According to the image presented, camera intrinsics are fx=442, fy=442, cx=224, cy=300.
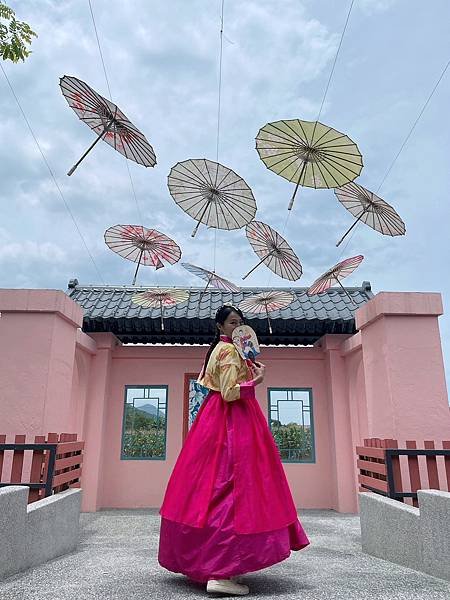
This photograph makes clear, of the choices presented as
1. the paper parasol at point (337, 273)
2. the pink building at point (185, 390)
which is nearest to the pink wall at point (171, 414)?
the pink building at point (185, 390)

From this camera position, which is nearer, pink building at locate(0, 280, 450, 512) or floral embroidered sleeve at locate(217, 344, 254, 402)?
floral embroidered sleeve at locate(217, 344, 254, 402)

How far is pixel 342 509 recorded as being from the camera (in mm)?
6598

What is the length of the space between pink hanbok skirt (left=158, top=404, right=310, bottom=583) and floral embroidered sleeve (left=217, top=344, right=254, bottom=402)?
0.95 ft

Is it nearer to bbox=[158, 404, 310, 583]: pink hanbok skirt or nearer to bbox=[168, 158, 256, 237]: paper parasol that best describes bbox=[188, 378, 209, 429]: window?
bbox=[168, 158, 256, 237]: paper parasol

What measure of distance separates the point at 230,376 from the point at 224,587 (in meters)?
1.06

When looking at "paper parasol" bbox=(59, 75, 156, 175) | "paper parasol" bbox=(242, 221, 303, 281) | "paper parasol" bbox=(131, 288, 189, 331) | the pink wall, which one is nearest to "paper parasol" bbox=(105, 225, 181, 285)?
"paper parasol" bbox=(131, 288, 189, 331)

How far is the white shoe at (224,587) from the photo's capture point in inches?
86.4

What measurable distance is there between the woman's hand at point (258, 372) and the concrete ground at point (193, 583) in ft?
3.64

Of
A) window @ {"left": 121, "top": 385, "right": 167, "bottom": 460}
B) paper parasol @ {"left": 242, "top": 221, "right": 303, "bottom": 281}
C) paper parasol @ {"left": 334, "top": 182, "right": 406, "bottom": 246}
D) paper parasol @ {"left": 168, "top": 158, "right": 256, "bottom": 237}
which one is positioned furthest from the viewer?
window @ {"left": 121, "top": 385, "right": 167, "bottom": 460}

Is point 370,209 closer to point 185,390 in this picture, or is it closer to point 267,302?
point 267,302

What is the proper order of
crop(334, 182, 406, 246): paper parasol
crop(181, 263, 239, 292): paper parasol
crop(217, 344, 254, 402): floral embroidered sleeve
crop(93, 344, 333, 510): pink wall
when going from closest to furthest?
crop(217, 344, 254, 402): floral embroidered sleeve, crop(334, 182, 406, 246): paper parasol, crop(181, 263, 239, 292): paper parasol, crop(93, 344, 333, 510): pink wall

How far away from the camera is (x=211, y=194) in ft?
15.3

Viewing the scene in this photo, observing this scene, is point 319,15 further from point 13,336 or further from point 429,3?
point 13,336

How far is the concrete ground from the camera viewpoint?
2.25 metres
